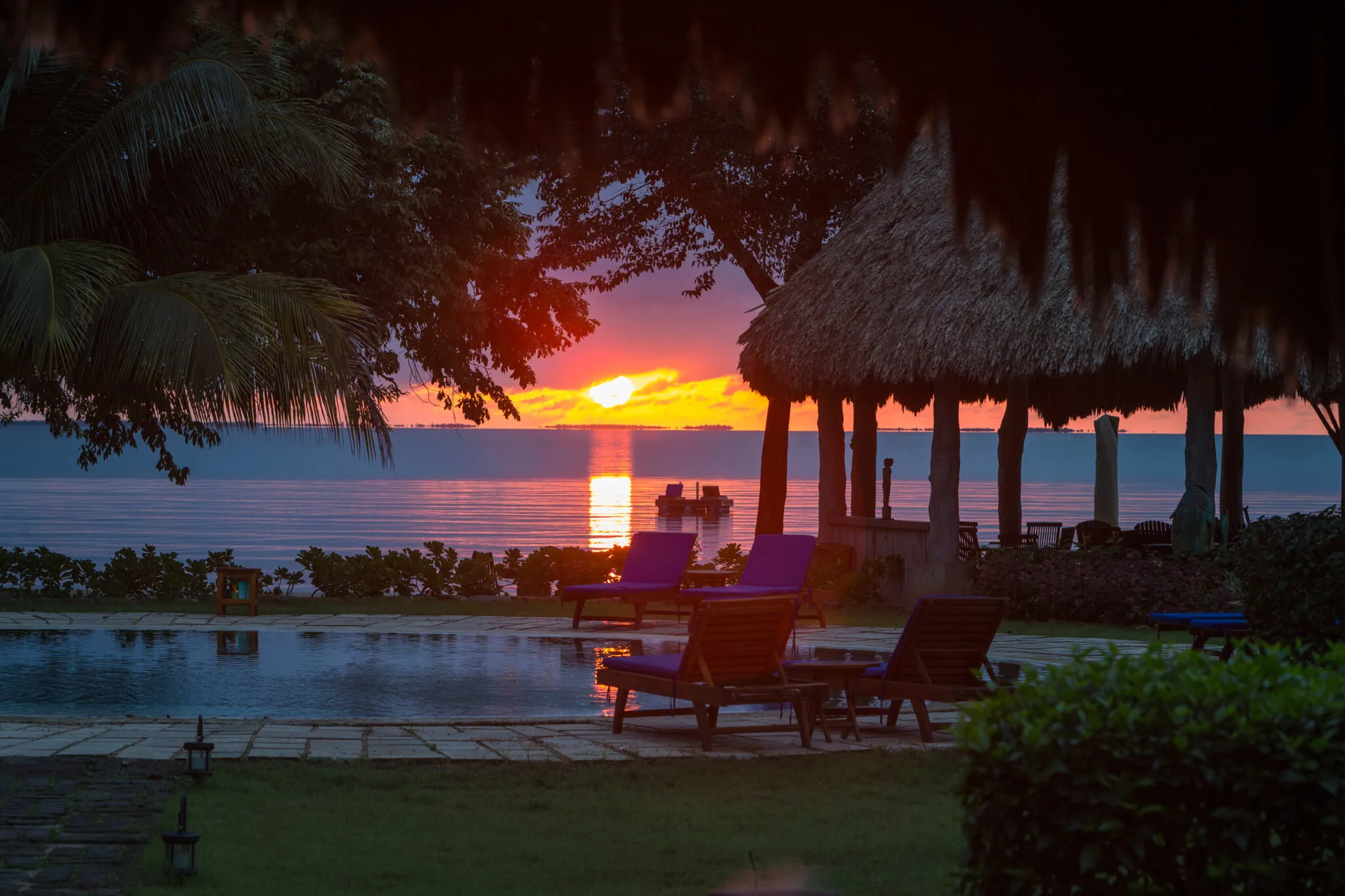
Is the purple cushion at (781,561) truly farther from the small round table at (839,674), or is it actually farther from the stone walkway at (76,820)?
the stone walkway at (76,820)

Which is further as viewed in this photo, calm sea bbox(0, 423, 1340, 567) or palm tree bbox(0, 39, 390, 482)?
calm sea bbox(0, 423, 1340, 567)

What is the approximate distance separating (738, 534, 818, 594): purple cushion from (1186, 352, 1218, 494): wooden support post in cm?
458

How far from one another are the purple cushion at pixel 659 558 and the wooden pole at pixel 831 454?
4344 mm

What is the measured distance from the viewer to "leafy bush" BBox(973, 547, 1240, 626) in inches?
525

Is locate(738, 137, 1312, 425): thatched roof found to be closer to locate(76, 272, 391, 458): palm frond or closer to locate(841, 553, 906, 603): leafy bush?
locate(841, 553, 906, 603): leafy bush

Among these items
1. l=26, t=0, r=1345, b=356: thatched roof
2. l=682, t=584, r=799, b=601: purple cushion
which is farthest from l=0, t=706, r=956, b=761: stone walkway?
→ l=26, t=0, r=1345, b=356: thatched roof

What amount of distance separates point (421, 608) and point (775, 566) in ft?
14.5

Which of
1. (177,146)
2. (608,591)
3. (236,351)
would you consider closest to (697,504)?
(608,591)

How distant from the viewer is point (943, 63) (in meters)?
1.58

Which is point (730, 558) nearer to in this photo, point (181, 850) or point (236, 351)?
point (236, 351)

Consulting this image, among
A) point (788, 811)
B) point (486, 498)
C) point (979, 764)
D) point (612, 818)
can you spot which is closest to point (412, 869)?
point (612, 818)

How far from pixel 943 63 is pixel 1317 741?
69.1 inches

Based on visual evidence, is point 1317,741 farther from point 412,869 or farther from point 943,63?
point 412,869

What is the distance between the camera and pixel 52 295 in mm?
9180
